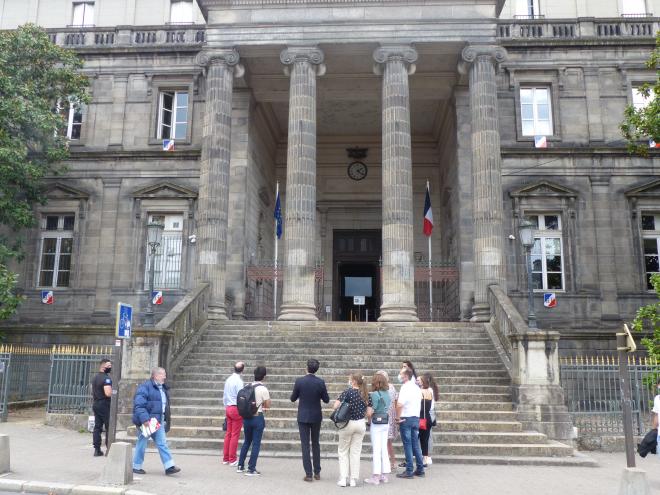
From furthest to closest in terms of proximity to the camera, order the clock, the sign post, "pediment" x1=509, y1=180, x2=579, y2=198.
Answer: the clock
"pediment" x1=509, y1=180, x2=579, y2=198
the sign post

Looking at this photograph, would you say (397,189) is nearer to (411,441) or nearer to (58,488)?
(411,441)

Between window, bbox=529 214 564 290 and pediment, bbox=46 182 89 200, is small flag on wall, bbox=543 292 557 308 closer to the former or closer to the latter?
window, bbox=529 214 564 290

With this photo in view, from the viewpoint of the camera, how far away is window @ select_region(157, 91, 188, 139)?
23719 millimetres

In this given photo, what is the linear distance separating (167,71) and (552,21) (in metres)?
14.4

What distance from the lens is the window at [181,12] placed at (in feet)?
85.7

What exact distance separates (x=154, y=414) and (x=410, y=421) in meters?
4.05

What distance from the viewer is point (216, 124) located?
65.6 ft

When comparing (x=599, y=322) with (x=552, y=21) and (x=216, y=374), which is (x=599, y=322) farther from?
(x=216, y=374)

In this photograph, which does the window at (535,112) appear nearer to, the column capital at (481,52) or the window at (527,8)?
the column capital at (481,52)

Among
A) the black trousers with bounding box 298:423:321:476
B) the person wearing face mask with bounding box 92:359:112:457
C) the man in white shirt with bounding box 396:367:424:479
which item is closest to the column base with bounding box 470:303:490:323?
the man in white shirt with bounding box 396:367:424:479

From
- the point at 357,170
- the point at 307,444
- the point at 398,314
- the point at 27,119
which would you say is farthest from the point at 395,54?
the point at 307,444

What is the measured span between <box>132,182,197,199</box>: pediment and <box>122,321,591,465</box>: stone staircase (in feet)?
22.1

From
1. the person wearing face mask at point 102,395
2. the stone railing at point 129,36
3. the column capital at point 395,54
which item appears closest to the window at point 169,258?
the stone railing at point 129,36

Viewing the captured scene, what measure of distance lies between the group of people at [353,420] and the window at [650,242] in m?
14.6
